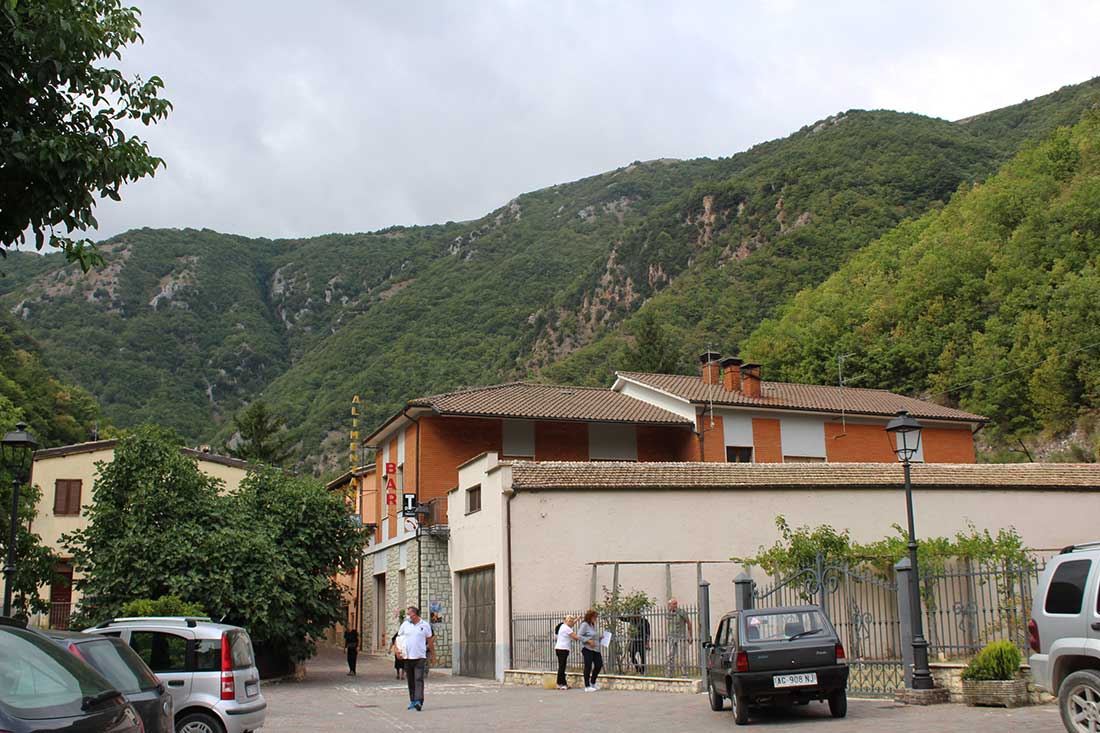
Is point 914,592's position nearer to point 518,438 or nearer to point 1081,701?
point 1081,701

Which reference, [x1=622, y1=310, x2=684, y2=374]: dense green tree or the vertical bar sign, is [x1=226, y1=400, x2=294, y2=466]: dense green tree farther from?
the vertical bar sign

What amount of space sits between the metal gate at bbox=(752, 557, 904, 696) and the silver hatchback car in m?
7.52

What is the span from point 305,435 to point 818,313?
1523 inches

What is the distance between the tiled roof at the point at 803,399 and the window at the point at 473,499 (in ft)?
39.3

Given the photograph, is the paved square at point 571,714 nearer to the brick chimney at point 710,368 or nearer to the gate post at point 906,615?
the gate post at point 906,615

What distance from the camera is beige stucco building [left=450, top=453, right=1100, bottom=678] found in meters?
23.2

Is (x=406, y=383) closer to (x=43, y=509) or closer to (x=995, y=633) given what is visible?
(x=43, y=509)

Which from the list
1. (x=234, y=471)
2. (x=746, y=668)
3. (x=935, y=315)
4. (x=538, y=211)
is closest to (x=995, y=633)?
(x=746, y=668)

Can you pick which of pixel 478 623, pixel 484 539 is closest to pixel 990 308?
pixel 484 539

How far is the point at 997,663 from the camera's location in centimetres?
1312

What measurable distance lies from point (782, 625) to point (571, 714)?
377cm

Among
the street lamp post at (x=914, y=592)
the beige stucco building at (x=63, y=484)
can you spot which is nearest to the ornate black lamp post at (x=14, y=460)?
the street lamp post at (x=914, y=592)

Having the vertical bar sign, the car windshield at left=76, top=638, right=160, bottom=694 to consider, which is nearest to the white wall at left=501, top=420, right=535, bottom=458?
the vertical bar sign

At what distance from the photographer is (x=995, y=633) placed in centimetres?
1666
